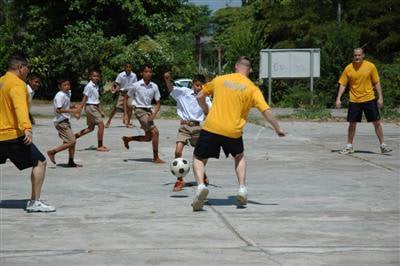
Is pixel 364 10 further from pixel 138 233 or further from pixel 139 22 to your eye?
pixel 138 233

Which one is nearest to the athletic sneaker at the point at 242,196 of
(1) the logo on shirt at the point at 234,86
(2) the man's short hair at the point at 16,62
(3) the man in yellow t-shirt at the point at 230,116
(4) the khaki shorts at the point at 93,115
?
(3) the man in yellow t-shirt at the point at 230,116

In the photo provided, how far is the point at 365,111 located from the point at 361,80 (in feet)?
1.90

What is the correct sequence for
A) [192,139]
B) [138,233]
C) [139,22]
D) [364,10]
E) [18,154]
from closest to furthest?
1. [138,233]
2. [18,154]
3. [192,139]
4. [139,22]
5. [364,10]

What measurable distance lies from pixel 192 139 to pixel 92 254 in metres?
4.60

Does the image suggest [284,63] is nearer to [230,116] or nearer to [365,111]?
[365,111]

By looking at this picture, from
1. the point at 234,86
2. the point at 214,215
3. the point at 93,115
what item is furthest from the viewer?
the point at 93,115

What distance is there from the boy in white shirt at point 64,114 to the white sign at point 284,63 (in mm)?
16825

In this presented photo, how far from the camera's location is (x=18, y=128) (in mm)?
8922

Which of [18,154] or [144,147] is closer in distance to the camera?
[18,154]

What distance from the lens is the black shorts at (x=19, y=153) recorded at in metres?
8.95

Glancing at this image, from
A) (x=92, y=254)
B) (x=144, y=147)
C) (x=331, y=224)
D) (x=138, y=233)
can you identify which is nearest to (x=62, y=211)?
(x=138, y=233)

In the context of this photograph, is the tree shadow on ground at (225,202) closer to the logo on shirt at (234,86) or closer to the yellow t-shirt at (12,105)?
the logo on shirt at (234,86)

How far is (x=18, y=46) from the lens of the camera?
35.5 m

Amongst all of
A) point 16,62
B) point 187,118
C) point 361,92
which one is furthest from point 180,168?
point 361,92
